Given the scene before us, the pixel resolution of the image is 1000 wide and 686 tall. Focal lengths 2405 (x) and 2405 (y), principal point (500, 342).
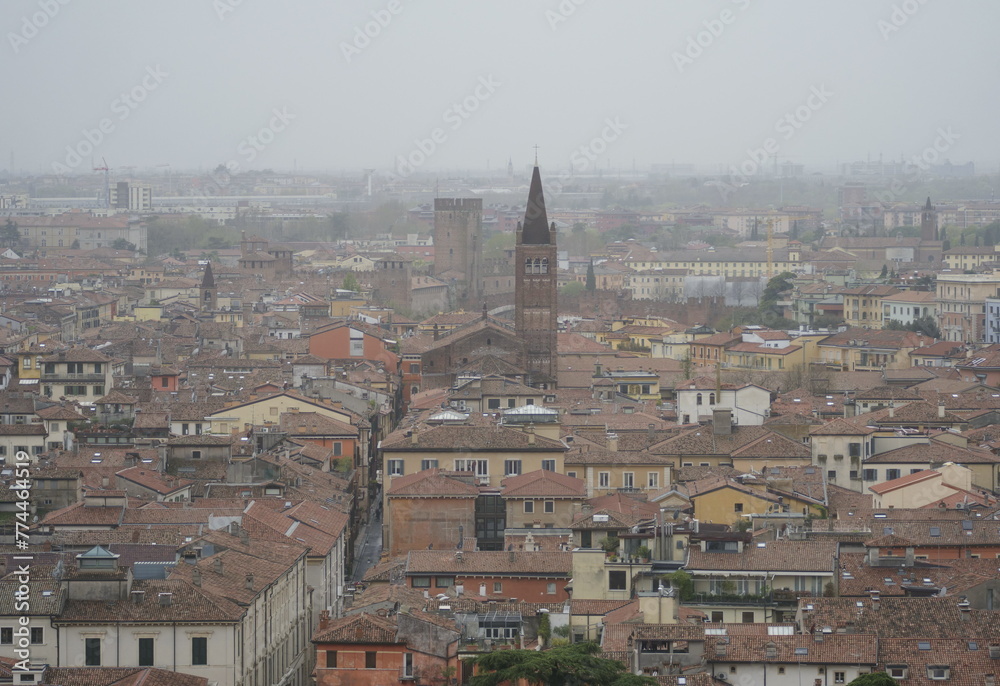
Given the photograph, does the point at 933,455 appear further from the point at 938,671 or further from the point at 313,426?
the point at 938,671

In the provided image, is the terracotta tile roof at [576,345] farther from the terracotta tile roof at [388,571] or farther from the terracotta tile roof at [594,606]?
the terracotta tile roof at [594,606]

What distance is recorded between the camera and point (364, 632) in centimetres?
2677

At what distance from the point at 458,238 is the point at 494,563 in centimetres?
8614

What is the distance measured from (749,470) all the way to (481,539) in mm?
5983

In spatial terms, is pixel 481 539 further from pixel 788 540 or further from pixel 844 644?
pixel 844 644

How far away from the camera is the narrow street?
38969 mm

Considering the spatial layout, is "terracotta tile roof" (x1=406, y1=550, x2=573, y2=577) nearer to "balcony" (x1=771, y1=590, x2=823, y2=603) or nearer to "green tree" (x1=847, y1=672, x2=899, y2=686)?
"balcony" (x1=771, y1=590, x2=823, y2=603)

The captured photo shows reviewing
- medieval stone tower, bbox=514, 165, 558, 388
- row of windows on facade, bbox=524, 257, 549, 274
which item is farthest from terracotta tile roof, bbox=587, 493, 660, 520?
row of windows on facade, bbox=524, 257, 549, 274

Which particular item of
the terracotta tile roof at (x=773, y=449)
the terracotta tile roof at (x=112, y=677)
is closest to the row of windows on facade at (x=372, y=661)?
the terracotta tile roof at (x=112, y=677)

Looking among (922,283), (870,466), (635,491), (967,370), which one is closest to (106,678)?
(635,491)

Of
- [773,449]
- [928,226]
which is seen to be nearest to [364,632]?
[773,449]

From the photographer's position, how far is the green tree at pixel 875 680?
23.1 metres

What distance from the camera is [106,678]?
24219 mm

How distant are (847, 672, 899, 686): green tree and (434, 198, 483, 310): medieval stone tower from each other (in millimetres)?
91252
